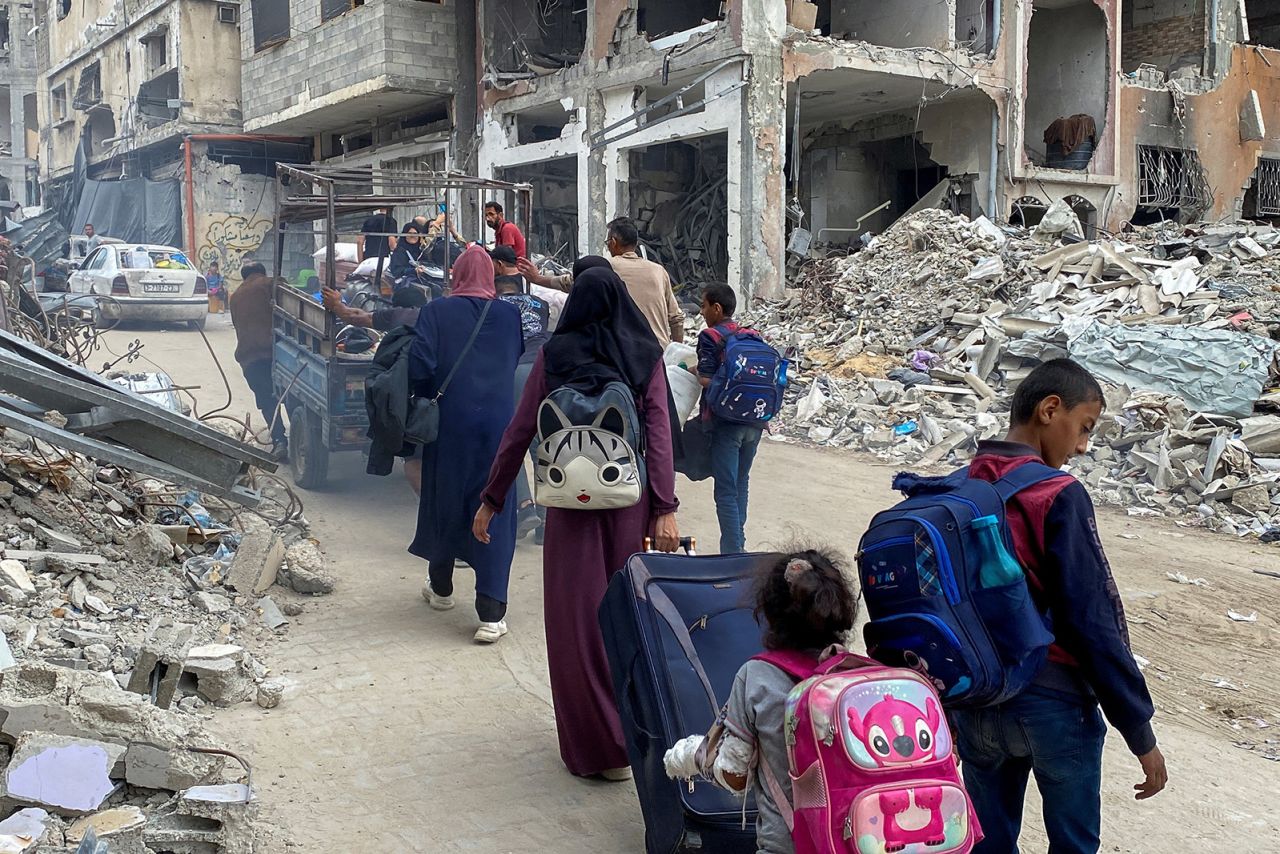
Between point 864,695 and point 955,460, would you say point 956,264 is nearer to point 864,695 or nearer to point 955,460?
point 955,460

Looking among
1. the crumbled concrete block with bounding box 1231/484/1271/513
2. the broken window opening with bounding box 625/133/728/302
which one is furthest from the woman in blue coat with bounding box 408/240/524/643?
the broken window opening with bounding box 625/133/728/302

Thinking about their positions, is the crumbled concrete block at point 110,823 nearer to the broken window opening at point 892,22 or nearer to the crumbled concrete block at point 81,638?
the crumbled concrete block at point 81,638

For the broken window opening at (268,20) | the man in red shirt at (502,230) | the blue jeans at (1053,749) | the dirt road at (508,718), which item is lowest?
the dirt road at (508,718)

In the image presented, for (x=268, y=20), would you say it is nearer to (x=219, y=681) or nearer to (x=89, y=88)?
(x=89, y=88)

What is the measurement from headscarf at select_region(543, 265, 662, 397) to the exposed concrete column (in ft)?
41.4

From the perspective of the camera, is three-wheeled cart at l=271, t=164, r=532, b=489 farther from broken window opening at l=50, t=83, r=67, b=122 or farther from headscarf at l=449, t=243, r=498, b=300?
broken window opening at l=50, t=83, r=67, b=122

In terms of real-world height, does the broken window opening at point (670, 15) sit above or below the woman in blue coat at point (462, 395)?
above

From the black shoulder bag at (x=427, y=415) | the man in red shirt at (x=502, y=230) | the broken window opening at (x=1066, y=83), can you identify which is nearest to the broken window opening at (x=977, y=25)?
the broken window opening at (x=1066, y=83)

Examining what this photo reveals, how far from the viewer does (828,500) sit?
8570 mm

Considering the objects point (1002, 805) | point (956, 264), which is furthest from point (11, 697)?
point (956, 264)

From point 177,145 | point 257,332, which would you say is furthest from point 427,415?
point 177,145

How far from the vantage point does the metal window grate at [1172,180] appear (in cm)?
2044

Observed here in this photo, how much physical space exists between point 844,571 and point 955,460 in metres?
7.92

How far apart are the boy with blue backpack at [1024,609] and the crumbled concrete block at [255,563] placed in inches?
166
